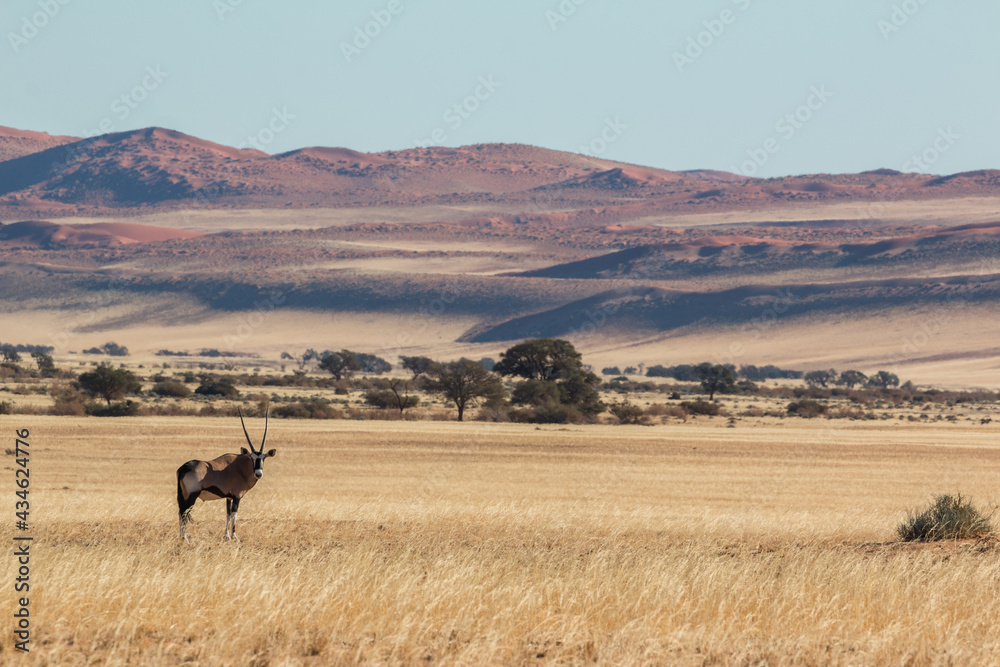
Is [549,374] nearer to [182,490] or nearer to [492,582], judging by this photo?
[182,490]

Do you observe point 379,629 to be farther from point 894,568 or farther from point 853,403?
point 853,403

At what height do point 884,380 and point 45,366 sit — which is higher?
point 45,366

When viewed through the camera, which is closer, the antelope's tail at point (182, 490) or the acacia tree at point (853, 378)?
the antelope's tail at point (182, 490)

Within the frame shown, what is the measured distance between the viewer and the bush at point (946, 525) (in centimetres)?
1262

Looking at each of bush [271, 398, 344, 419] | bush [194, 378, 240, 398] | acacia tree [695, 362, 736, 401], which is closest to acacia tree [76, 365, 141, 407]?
bush [271, 398, 344, 419]

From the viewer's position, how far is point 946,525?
41.7 feet

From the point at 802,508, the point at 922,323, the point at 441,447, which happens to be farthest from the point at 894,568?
the point at 922,323

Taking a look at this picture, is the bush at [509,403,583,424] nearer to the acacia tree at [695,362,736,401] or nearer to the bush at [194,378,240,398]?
the bush at [194,378,240,398]

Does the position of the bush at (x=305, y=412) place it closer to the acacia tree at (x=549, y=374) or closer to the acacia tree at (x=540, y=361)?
the acacia tree at (x=549, y=374)

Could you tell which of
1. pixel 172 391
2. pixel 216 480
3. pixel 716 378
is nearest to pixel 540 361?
pixel 716 378

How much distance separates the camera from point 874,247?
17262 centimetres

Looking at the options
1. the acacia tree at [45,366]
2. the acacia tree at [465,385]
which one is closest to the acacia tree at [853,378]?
the acacia tree at [465,385]

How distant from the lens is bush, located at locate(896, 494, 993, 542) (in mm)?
12625

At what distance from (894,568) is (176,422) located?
32261 millimetres
